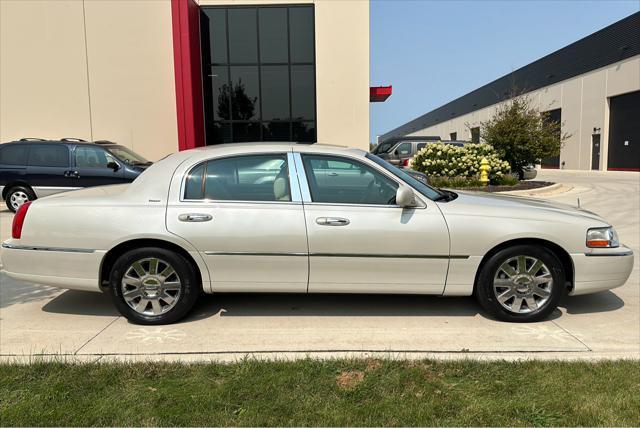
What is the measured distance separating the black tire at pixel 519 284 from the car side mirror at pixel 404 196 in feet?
2.93

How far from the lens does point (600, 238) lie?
13.6 feet

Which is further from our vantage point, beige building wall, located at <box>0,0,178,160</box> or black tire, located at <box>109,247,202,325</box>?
beige building wall, located at <box>0,0,178,160</box>

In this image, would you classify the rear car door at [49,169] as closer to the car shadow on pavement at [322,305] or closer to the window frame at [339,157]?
the car shadow on pavement at [322,305]

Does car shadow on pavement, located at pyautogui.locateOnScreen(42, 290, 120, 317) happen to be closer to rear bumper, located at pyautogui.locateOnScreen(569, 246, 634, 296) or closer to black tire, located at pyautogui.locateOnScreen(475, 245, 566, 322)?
black tire, located at pyautogui.locateOnScreen(475, 245, 566, 322)

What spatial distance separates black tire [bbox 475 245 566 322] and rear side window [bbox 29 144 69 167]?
10108 millimetres

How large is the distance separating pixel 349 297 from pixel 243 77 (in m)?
14.3

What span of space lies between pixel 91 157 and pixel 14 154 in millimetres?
1760

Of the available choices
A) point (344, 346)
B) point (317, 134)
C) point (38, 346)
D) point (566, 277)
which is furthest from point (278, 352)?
point (317, 134)

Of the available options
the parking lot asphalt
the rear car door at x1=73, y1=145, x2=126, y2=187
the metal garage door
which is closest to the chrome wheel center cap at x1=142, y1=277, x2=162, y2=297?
the parking lot asphalt

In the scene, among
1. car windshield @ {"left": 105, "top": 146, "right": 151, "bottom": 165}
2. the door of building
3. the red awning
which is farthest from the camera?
the door of building

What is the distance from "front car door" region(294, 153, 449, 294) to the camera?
13.2 feet

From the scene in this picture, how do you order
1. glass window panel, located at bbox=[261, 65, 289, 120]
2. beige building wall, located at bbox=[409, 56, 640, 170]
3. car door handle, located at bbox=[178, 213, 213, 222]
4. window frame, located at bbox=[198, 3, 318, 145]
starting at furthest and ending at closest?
beige building wall, located at bbox=[409, 56, 640, 170] < glass window panel, located at bbox=[261, 65, 289, 120] < window frame, located at bbox=[198, 3, 318, 145] < car door handle, located at bbox=[178, 213, 213, 222]

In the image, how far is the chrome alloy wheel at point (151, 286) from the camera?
4.11 meters

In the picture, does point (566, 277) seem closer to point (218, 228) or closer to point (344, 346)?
point (344, 346)
